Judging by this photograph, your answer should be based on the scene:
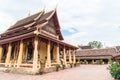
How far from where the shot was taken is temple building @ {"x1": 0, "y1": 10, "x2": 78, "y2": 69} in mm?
14302

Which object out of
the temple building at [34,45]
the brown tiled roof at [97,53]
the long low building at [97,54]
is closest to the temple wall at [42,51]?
the temple building at [34,45]

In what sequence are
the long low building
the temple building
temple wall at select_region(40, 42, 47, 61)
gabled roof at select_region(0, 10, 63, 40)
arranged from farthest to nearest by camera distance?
the long low building → gabled roof at select_region(0, 10, 63, 40) → temple wall at select_region(40, 42, 47, 61) → the temple building

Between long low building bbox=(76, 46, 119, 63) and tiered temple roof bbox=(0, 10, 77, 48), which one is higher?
tiered temple roof bbox=(0, 10, 77, 48)

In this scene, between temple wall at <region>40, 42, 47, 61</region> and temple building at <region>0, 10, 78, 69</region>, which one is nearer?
temple building at <region>0, 10, 78, 69</region>

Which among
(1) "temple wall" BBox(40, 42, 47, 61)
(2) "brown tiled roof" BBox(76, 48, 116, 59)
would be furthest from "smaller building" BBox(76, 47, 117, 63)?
(1) "temple wall" BBox(40, 42, 47, 61)

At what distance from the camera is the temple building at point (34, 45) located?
14302 millimetres

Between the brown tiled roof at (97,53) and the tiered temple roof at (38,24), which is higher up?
the tiered temple roof at (38,24)

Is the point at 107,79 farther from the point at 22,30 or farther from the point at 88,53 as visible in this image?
the point at 88,53

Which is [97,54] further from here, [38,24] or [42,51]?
[38,24]

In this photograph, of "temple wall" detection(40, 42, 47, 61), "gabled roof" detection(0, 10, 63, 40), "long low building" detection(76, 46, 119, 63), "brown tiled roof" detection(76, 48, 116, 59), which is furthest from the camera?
"brown tiled roof" detection(76, 48, 116, 59)

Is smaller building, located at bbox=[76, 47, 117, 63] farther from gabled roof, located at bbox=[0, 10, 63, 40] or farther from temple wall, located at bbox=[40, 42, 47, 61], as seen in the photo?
temple wall, located at bbox=[40, 42, 47, 61]

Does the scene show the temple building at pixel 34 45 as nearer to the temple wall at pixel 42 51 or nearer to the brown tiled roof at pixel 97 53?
the temple wall at pixel 42 51

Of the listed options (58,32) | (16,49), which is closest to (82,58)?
(58,32)

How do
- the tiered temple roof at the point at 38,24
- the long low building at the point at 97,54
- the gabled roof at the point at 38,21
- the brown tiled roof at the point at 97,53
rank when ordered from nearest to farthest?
the tiered temple roof at the point at 38,24 < the gabled roof at the point at 38,21 < the long low building at the point at 97,54 < the brown tiled roof at the point at 97,53
